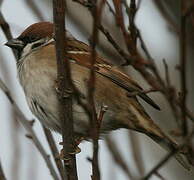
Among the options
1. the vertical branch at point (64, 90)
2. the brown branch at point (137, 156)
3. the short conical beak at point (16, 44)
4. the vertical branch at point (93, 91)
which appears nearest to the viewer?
the vertical branch at point (93, 91)

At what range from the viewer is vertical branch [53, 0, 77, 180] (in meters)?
2.26

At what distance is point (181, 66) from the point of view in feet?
5.95

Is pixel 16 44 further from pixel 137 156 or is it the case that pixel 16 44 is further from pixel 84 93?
pixel 137 156

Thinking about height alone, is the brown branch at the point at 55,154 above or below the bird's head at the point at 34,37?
below

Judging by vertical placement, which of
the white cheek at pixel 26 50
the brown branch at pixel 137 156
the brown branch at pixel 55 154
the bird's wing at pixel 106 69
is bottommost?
the brown branch at pixel 137 156

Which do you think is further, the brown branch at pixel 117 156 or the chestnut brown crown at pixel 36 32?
the chestnut brown crown at pixel 36 32

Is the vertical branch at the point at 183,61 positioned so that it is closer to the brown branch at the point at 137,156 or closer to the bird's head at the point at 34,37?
the brown branch at the point at 137,156

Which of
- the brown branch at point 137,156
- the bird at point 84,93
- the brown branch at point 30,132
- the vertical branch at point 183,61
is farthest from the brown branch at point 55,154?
the vertical branch at point 183,61

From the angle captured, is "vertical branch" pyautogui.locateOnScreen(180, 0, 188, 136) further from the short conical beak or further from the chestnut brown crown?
the chestnut brown crown

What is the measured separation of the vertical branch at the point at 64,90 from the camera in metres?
2.26

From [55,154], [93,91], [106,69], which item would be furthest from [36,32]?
[93,91]

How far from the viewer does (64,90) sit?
8.64 feet

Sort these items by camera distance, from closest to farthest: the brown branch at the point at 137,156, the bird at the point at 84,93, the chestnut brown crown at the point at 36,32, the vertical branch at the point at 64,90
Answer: the vertical branch at the point at 64,90 → the brown branch at the point at 137,156 → the bird at the point at 84,93 → the chestnut brown crown at the point at 36,32

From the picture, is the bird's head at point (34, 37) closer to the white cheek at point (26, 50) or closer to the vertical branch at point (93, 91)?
the white cheek at point (26, 50)
